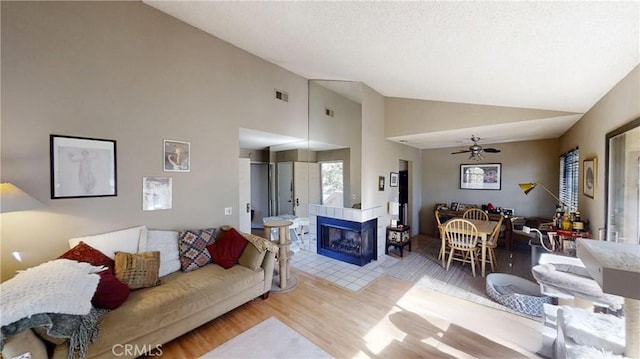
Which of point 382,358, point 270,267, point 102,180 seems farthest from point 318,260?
point 102,180

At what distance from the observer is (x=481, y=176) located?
5586mm

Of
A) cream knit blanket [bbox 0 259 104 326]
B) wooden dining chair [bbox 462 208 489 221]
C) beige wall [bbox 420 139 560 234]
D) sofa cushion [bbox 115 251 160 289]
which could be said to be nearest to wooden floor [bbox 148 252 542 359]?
sofa cushion [bbox 115 251 160 289]

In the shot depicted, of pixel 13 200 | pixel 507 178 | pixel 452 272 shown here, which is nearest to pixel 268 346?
pixel 13 200

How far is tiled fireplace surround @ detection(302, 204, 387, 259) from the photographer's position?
4156mm

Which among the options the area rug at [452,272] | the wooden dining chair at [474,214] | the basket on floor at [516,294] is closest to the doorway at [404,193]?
the area rug at [452,272]

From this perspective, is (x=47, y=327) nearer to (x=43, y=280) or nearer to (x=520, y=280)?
(x=43, y=280)

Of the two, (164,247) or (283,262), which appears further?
(283,262)

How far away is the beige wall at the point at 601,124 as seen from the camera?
1822mm

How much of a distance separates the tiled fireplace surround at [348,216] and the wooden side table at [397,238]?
141mm

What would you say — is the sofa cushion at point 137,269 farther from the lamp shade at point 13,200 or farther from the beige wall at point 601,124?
the beige wall at point 601,124

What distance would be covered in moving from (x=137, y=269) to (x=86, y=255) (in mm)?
410

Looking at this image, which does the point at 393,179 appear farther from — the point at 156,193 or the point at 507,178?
the point at 156,193

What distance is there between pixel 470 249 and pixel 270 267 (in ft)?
10.2

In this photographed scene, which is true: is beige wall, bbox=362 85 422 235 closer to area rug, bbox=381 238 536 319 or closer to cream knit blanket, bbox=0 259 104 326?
area rug, bbox=381 238 536 319
